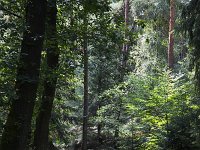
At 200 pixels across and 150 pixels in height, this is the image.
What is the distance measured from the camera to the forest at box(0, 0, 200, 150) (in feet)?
17.8

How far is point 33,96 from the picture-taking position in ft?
17.8

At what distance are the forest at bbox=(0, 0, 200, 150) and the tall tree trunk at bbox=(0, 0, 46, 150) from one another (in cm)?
1

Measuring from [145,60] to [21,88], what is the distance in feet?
55.3

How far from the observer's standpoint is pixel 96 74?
2184cm

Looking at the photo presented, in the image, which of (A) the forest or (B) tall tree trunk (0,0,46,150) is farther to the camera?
(A) the forest

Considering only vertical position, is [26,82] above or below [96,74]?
below

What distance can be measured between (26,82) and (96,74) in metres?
16.5

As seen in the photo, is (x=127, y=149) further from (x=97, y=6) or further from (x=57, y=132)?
(x=97, y=6)

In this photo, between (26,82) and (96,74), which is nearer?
(26,82)

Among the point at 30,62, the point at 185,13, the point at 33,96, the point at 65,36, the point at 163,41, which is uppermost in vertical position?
the point at 163,41

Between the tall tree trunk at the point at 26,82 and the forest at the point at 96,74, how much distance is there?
0.01 m

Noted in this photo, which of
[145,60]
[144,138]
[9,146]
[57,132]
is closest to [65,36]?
[9,146]

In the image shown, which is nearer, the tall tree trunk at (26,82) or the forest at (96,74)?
the tall tree trunk at (26,82)

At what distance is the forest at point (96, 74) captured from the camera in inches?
214
